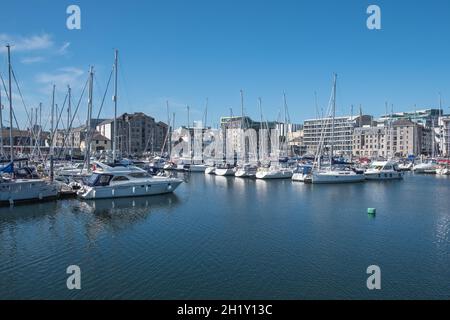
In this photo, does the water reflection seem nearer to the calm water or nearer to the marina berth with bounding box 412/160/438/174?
the calm water

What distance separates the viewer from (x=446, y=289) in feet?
67.1

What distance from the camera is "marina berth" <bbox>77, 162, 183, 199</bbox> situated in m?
47.1

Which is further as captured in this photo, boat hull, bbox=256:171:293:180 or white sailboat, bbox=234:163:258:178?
white sailboat, bbox=234:163:258:178

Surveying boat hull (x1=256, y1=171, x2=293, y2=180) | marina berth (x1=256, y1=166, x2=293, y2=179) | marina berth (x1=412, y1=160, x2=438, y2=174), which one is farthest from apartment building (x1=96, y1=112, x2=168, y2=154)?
marina berth (x1=412, y1=160, x2=438, y2=174)

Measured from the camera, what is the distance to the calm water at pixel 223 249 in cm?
2034

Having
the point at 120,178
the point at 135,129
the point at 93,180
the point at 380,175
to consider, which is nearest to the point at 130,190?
the point at 120,178

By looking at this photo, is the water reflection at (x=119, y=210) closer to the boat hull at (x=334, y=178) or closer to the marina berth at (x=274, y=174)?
the boat hull at (x=334, y=178)

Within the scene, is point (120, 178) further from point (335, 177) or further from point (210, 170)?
point (210, 170)

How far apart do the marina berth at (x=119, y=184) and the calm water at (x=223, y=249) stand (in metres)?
1.78

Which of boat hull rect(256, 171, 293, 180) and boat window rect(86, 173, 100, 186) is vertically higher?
boat window rect(86, 173, 100, 186)

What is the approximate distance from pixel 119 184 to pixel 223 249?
81.8 feet

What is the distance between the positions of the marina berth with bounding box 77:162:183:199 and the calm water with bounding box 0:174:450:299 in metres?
1.78

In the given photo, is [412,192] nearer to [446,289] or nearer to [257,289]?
[446,289]
